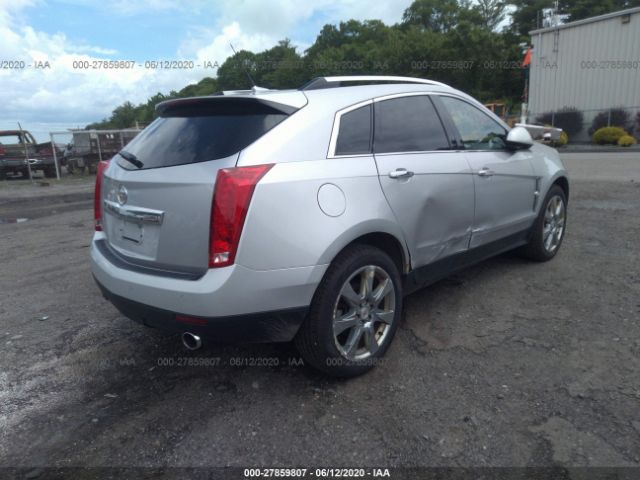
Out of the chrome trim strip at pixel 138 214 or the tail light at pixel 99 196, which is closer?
the chrome trim strip at pixel 138 214

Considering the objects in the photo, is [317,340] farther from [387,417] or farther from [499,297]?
[499,297]

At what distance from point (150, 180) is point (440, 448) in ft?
6.67

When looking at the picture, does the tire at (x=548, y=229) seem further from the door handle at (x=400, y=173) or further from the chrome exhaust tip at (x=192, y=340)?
the chrome exhaust tip at (x=192, y=340)

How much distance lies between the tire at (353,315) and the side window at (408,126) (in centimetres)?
74

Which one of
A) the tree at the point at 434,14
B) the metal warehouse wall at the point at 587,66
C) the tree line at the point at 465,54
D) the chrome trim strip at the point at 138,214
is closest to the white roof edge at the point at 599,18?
the metal warehouse wall at the point at 587,66

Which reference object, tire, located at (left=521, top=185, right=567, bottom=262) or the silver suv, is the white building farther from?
the silver suv

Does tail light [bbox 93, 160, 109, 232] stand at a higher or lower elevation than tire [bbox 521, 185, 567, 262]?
higher

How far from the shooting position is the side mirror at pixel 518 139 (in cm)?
414

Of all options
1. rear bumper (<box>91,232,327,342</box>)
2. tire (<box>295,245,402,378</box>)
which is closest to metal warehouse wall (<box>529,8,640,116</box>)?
tire (<box>295,245,402,378</box>)

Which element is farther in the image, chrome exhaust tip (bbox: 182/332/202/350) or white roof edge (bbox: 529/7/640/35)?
white roof edge (bbox: 529/7/640/35)

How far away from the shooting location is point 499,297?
13.6ft

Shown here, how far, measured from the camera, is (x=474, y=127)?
4.03 m

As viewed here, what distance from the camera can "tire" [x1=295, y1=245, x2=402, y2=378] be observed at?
8.89 feet

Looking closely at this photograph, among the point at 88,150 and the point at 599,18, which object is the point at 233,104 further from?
the point at 599,18
